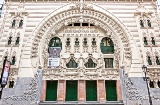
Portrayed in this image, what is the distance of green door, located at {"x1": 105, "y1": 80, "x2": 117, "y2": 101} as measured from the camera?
59.8 feet

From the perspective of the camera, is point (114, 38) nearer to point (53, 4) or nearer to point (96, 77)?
point (96, 77)

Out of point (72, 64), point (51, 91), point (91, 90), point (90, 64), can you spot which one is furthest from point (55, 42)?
point (91, 90)

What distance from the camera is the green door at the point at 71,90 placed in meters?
18.2

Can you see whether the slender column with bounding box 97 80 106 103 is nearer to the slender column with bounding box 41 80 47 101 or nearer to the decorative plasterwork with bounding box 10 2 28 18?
the slender column with bounding box 41 80 47 101

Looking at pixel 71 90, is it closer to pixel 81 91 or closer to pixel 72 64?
pixel 81 91

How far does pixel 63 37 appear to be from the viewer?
21062 mm

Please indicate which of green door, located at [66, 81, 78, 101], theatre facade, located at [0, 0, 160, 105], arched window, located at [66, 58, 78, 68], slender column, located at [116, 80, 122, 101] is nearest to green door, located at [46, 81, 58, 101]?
theatre facade, located at [0, 0, 160, 105]

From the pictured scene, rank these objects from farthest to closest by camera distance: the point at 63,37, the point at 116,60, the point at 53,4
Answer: the point at 53,4
the point at 63,37
the point at 116,60

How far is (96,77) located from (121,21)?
24.0 feet

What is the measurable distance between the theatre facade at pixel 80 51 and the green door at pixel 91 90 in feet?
0.32

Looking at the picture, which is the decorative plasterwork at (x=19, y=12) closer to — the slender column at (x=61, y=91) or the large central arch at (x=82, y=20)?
the large central arch at (x=82, y=20)

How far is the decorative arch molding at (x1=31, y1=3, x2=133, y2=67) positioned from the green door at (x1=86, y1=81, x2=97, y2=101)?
368 cm

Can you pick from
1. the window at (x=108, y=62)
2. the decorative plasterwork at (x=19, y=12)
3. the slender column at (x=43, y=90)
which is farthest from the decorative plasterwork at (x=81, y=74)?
the decorative plasterwork at (x=19, y=12)

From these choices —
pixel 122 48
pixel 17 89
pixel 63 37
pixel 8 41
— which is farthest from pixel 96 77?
pixel 8 41
